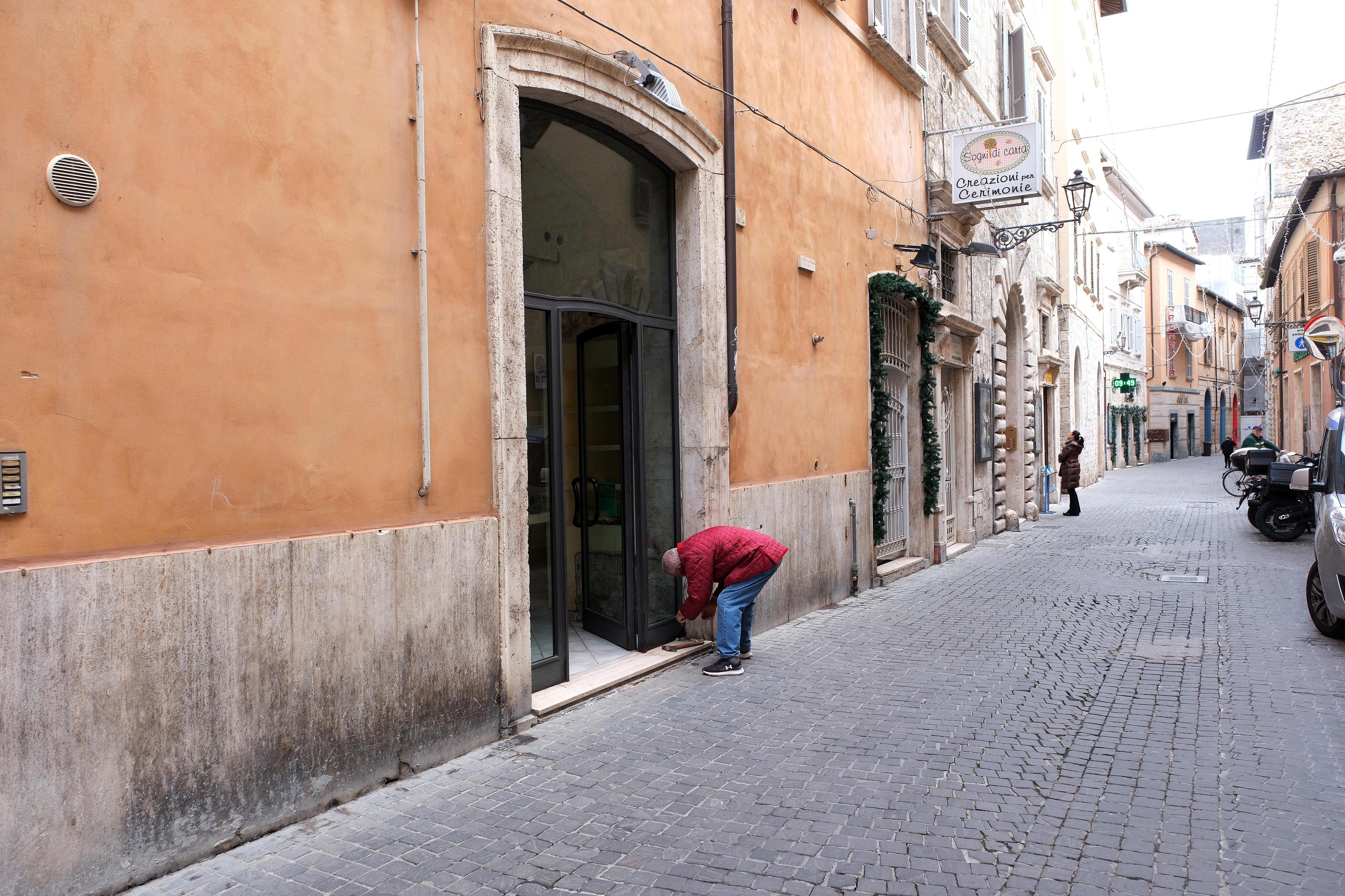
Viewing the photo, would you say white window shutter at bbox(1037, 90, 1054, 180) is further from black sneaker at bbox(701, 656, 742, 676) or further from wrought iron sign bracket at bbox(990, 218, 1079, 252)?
black sneaker at bbox(701, 656, 742, 676)

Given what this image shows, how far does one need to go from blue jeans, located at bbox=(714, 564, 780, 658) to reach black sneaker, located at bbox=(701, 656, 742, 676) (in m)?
0.04

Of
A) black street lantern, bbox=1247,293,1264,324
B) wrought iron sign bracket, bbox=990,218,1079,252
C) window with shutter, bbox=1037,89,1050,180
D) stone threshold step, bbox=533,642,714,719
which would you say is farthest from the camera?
black street lantern, bbox=1247,293,1264,324

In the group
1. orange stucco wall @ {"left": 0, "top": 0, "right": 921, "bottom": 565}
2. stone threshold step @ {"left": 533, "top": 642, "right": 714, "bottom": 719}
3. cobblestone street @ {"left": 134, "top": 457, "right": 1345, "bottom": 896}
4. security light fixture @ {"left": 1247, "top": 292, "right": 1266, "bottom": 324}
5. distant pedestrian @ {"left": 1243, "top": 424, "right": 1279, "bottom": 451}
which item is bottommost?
cobblestone street @ {"left": 134, "top": 457, "right": 1345, "bottom": 896}

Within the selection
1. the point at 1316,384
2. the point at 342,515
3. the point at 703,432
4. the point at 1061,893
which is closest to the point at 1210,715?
the point at 1061,893

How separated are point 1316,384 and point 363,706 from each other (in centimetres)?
2871

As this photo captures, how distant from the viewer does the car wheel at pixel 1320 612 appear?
23.7ft

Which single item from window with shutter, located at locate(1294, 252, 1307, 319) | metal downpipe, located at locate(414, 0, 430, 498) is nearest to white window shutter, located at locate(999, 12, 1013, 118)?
window with shutter, located at locate(1294, 252, 1307, 319)

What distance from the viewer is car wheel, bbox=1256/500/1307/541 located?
13680 mm

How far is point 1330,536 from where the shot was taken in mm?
7105

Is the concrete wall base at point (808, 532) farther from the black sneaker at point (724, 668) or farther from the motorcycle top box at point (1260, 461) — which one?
the motorcycle top box at point (1260, 461)

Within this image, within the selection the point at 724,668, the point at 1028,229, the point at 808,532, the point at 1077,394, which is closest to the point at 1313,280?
the point at 1077,394

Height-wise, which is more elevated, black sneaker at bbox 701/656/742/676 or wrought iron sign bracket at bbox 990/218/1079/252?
wrought iron sign bracket at bbox 990/218/1079/252

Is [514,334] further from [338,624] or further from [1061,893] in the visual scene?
[1061,893]

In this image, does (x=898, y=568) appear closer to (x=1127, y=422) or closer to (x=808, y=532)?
(x=808, y=532)
